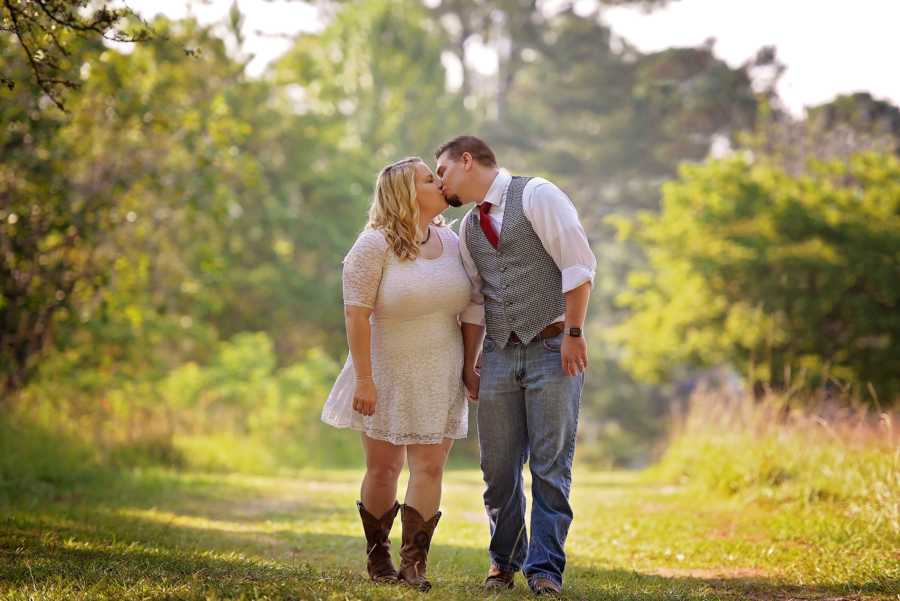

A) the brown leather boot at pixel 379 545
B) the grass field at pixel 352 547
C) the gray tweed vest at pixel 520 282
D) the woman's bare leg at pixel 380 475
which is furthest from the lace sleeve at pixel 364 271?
the grass field at pixel 352 547

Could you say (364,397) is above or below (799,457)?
above

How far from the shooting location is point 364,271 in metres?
4.81

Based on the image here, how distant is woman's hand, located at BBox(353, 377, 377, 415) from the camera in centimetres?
480

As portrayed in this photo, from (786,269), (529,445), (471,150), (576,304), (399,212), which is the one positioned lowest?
(529,445)

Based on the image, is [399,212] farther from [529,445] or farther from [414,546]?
[414,546]

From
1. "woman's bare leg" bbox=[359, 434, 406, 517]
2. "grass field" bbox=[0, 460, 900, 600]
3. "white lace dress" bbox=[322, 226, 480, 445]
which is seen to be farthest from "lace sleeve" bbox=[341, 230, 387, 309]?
"grass field" bbox=[0, 460, 900, 600]

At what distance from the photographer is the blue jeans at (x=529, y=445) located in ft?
15.8

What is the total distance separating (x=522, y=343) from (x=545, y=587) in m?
1.04

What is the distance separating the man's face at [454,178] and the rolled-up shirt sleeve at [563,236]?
35 centimetres

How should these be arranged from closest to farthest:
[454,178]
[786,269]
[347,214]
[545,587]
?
[545,587] < [454,178] < [786,269] < [347,214]

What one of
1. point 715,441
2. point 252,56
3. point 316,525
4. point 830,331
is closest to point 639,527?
point 316,525

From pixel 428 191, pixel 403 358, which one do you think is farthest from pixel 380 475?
pixel 428 191

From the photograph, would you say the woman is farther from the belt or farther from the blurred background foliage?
the blurred background foliage

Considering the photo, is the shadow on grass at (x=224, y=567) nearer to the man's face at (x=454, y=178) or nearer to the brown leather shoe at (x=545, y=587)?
the brown leather shoe at (x=545, y=587)
